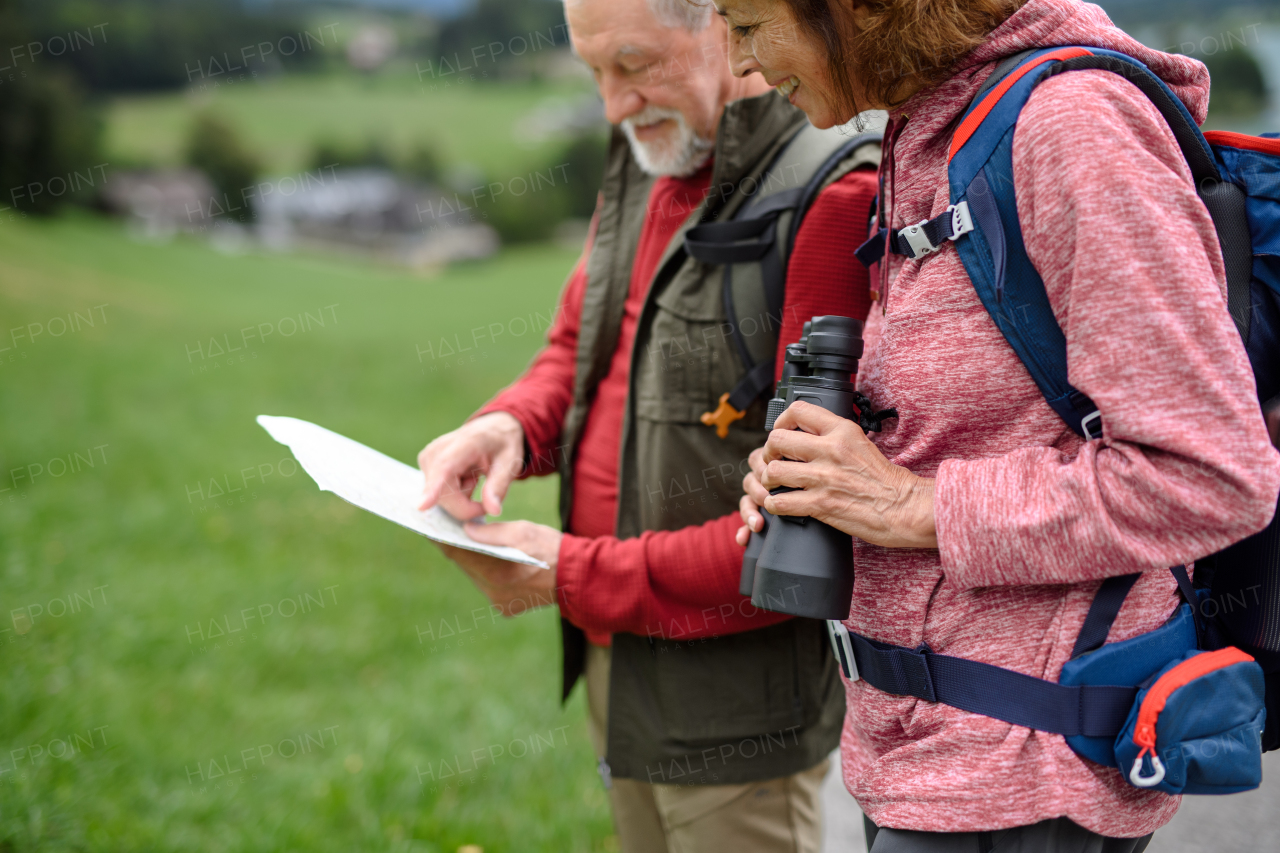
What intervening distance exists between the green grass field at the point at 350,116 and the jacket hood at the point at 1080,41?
22.3 meters

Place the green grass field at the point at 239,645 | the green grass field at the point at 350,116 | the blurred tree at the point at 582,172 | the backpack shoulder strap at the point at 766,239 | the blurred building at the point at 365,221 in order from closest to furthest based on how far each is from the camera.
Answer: the backpack shoulder strap at the point at 766,239, the green grass field at the point at 239,645, the green grass field at the point at 350,116, the blurred building at the point at 365,221, the blurred tree at the point at 582,172

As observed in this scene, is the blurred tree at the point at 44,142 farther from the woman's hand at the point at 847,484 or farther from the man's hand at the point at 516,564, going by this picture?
the woman's hand at the point at 847,484

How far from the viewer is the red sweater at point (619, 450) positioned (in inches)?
65.8

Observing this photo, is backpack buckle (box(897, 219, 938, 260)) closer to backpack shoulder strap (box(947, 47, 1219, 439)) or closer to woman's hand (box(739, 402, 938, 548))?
backpack shoulder strap (box(947, 47, 1219, 439))

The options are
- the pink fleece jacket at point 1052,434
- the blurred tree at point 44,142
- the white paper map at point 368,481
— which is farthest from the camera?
the blurred tree at point 44,142

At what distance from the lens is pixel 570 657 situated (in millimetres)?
2295

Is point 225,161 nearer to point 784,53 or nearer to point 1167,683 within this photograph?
point 784,53

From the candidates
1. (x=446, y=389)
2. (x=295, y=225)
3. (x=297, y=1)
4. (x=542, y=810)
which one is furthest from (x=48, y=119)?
(x=542, y=810)

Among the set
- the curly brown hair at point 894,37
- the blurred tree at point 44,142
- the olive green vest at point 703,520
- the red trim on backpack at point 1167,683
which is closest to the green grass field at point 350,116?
the blurred tree at point 44,142

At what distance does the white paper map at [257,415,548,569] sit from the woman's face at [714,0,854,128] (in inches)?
36.4

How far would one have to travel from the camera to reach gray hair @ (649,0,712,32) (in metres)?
1.86

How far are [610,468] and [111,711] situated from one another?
119 inches

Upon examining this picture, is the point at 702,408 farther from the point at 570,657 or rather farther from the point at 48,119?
the point at 48,119

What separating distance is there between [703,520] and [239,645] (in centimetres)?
363
